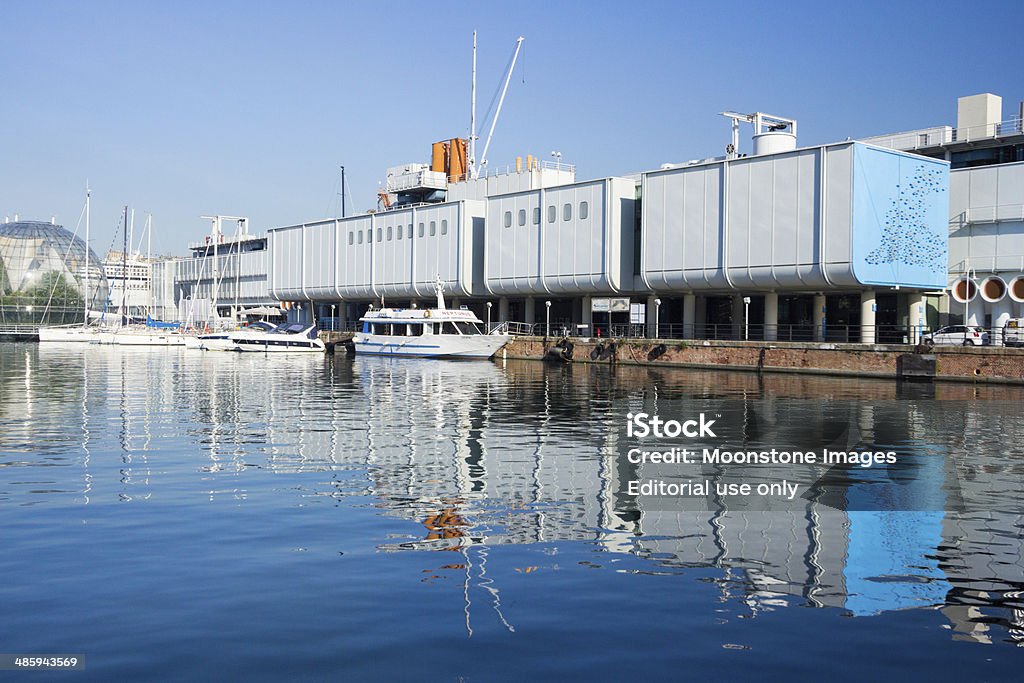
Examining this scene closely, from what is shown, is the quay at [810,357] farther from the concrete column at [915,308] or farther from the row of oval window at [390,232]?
the row of oval window at [390,232]

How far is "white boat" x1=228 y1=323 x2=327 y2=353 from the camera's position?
97000 millimetres

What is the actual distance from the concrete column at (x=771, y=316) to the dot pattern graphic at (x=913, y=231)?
28.7ft

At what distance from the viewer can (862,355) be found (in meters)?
59.2

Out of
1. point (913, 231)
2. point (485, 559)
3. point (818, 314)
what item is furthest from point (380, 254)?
point (485, 559)

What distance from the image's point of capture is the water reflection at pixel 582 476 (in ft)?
41.7

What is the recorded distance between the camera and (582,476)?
66.8ft

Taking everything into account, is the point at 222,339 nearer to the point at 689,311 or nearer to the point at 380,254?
the point at 380,254

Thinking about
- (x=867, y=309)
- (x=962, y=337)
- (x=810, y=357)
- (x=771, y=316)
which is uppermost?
(x=867, y=309)

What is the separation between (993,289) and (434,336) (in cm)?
4341

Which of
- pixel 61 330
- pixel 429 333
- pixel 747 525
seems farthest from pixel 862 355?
pixel 61 330

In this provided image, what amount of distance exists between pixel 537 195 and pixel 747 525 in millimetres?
71255

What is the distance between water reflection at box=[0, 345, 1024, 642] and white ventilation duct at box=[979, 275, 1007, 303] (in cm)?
2205

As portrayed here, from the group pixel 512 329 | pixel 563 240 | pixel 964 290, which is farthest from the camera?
pixel 512 329

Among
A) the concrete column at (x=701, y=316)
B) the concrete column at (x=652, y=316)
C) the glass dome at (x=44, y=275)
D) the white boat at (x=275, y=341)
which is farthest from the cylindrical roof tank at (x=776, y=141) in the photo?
the glass dome at (x=44, y=275)
